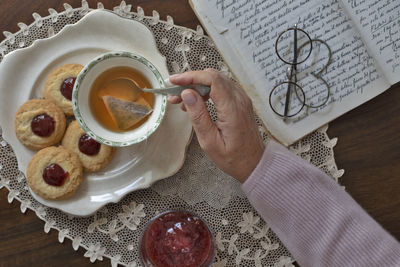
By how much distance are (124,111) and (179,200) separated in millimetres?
274

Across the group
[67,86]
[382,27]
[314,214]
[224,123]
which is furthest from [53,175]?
[382,27]

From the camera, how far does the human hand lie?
35.9 inches

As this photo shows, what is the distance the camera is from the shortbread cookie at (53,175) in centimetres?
102

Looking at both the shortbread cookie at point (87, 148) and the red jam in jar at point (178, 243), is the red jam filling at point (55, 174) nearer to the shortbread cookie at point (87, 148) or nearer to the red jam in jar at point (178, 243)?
the shortbread cookie at point (87, 148)

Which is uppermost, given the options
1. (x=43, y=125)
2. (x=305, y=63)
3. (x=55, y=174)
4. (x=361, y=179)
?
(x=43, y=125)

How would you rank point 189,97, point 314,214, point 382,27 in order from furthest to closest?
point 382,27 < point 314,214 < point 189,97

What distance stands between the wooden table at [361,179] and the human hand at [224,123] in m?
0.28

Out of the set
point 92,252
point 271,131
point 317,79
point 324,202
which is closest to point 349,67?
point 317,79

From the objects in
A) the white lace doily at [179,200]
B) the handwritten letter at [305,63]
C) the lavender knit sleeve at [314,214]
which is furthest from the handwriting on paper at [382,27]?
the lavender knit sleeve at [314,214]

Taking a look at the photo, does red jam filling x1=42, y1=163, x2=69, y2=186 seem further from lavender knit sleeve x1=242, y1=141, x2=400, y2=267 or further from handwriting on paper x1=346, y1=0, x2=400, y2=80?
handwriting on paper x1=346, y1=0, x2=400, y2=80

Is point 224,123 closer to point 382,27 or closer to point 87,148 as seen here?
point 87,148

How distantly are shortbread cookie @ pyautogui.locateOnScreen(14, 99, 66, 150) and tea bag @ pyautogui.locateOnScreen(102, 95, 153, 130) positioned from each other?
0.13 meters

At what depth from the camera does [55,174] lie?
3.33ft

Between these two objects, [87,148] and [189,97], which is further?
[87,148]
